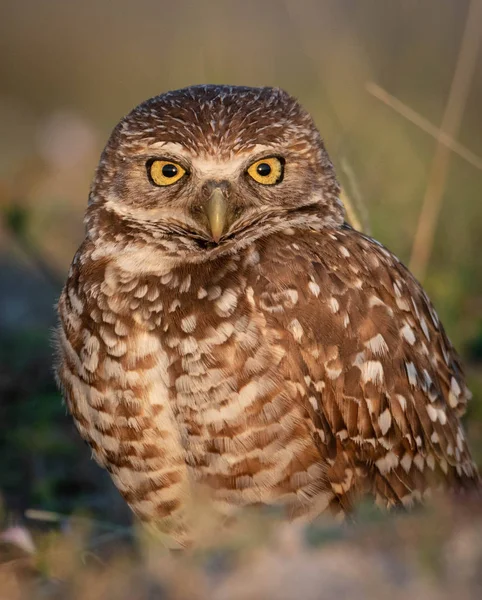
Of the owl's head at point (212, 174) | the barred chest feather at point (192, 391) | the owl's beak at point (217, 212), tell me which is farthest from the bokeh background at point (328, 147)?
the barred chest feather at point (192, 391)

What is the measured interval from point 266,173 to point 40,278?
3.10 metres

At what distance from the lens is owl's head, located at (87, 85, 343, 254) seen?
3066 mm

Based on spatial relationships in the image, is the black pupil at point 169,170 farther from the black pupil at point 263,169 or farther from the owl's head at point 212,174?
the black pupil at point 263,169

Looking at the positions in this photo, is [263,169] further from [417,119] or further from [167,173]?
[417,119]

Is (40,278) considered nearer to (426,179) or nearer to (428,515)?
(426,179)

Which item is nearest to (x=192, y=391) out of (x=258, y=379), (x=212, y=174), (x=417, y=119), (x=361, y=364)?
(x=258, y=379)

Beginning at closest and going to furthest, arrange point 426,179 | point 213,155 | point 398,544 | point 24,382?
point 398,544, point 213,155, point 24,382, point 426,179

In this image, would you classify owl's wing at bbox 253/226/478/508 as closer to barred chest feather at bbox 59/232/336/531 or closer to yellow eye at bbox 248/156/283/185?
barred chest feather at bbox 59/232/336/531

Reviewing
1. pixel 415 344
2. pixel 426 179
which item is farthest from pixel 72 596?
pixel 426 179

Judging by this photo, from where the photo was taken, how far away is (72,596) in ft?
8.61

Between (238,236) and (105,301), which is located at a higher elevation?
(238,236)

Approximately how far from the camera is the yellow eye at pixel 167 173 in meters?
3.11

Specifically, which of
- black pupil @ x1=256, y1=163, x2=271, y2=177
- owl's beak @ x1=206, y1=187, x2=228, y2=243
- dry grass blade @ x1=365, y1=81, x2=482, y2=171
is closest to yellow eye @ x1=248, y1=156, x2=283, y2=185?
black pupil @ x1=256, y1=163, x2=271, y2=177

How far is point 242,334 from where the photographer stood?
2844 mm
